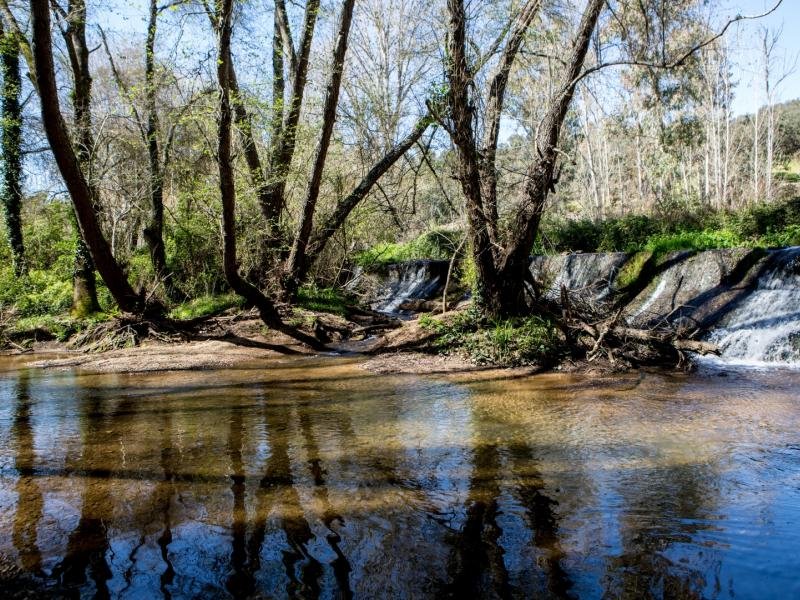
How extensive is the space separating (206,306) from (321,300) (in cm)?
284

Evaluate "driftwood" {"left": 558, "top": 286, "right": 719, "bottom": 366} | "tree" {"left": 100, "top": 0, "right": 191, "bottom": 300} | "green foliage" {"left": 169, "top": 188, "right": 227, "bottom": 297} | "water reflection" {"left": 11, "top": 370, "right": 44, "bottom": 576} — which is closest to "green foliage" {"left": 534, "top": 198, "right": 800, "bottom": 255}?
"driftwood" {"left": 558, "top": 286, "right": 719, "bottom": 366}

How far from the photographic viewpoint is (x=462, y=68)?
29.0ft

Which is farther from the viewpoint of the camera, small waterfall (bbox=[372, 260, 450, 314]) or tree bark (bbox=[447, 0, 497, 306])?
small waterfall (bbox=[372, 260, 450, 314])

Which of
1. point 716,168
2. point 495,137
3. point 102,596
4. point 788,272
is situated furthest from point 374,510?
point 716,168

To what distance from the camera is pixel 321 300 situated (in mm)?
14156

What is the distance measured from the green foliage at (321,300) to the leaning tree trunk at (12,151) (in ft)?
27.0

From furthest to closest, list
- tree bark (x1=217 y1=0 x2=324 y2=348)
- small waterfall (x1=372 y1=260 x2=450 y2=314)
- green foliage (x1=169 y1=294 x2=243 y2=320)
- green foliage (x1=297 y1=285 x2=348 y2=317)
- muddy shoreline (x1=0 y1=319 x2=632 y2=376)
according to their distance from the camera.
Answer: small waterfall (x1=372 y1=260 x2=450 y2=314)
green foliage (x1=297 y1=285 x2=348 y2=317)
green foliage (x1=169 y1=294 x2=243 y2=320)
muddy shoreline (x1=0 y1=319 x2=632 y2=376)
tree bark (x1=217 y1=0 x2=324 y2=348)

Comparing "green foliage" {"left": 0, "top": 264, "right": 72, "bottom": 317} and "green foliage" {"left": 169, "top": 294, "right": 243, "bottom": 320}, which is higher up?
"green foliage" {"left": 0, "top": 264, "right": 72, "bottom": 317}

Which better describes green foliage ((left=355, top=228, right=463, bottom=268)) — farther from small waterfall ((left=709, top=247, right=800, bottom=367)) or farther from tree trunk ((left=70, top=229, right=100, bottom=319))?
small waterfall ((left=709, top=247, right=800, bottom=367))

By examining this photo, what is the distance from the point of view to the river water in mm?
2768

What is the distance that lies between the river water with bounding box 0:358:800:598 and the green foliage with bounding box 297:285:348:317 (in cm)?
673

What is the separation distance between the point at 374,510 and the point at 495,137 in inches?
333

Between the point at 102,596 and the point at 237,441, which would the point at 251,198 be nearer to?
the point at 237,441

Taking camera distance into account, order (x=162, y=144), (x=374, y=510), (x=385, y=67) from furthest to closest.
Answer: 1. (x=385, y=67)
2. (x=162, y=144)
3. (x=374, y=510)
